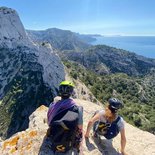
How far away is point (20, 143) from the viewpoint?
9305 mm

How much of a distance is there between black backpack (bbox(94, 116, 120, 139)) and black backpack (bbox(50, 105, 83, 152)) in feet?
6.36

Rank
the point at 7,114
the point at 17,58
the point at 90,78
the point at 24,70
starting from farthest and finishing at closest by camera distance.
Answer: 1. the point at 90,78
2. the point at 17,58
3. the point at 24,70
4. the point at 7,114

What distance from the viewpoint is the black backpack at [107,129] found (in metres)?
10.1

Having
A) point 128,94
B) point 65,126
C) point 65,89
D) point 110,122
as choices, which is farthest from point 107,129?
point 128,94

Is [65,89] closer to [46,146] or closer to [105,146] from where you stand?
[46,146]

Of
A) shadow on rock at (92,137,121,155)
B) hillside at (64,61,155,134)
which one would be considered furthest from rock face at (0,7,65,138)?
shadow on rock at (92,137,121,155)

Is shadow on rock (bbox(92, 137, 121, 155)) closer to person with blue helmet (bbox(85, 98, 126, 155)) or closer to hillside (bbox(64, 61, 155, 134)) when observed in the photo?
person with blue helmet (bbox(85, 98, 126, 155))

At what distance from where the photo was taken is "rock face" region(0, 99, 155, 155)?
9002mm

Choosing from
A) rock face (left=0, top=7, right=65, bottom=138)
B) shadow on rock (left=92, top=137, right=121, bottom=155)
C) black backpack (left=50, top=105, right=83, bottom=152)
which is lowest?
rock face (left=0, top=7, right=65, bottom=138)

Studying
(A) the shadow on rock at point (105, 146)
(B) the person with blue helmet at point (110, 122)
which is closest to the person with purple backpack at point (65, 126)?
(B) the person with blue helmet at point (110, 122)

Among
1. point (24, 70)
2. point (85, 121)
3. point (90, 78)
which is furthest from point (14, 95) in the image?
point (85, 121)

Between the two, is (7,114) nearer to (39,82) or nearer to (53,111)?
(39,82)

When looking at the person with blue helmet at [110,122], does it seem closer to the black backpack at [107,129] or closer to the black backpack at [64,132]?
the black backpack at [107,129]

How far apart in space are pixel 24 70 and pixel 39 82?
66.9ft
